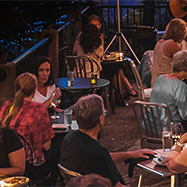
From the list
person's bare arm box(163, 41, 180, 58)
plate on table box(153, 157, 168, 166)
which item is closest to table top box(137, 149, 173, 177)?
plate on table box(153, 157, 168, 166)

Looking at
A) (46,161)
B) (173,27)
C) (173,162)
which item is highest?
(173,27)

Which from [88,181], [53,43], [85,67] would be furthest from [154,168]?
[53,43]

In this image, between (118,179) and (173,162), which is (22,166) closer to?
(118,179)

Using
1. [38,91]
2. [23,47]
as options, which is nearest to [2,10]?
[23,47]

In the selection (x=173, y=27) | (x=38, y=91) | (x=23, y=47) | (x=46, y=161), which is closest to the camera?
(x=46, y=161)

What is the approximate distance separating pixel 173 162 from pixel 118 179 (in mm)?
353

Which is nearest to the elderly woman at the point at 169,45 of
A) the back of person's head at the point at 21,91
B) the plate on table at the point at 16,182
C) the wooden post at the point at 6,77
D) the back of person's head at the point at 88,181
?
the wooden post at the point at 6,77

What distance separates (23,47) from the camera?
7.45m

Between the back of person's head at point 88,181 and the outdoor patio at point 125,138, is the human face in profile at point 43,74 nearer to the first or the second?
the outdoor patio at point 125,138

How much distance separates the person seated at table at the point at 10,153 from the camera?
2.62 metres

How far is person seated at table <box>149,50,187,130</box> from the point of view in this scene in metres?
3.76

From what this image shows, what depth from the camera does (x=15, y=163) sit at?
2656mm

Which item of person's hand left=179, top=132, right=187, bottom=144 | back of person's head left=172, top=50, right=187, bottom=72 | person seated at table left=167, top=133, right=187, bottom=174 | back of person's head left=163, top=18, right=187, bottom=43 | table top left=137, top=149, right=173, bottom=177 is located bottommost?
table top left=137, top=149, right=173, bottom=177

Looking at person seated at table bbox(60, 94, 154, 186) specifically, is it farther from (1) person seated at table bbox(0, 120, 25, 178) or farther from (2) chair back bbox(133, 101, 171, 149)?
(2) chair back bbox(133, 101, 171, 149)
